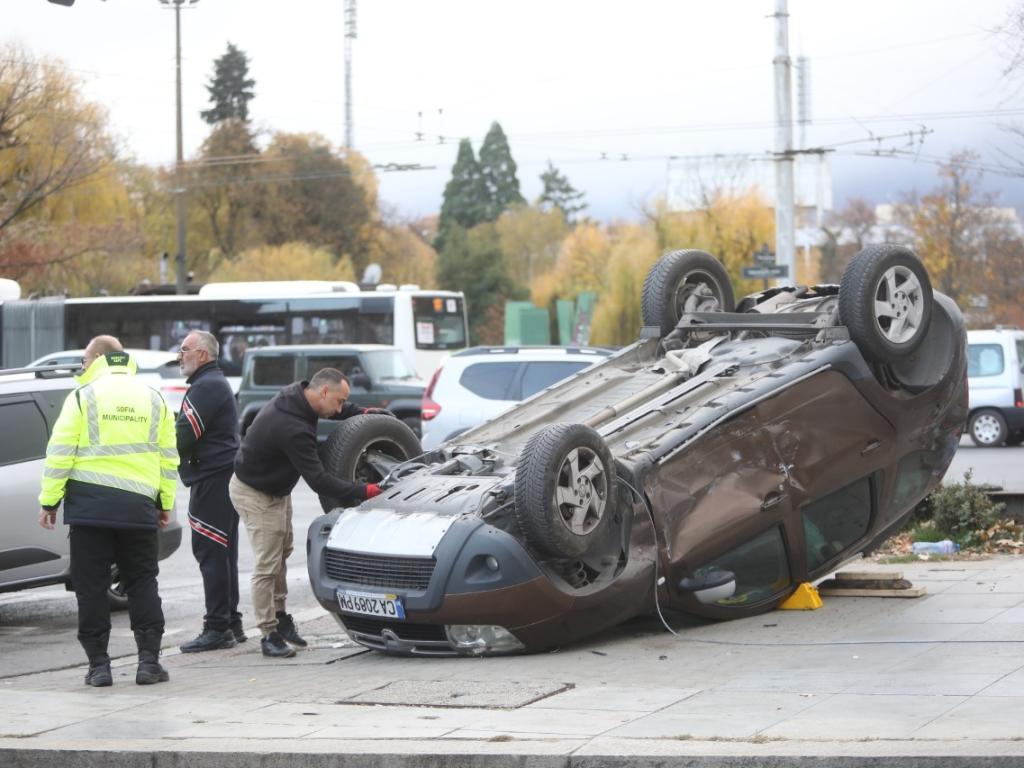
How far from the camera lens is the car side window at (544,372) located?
18531mm

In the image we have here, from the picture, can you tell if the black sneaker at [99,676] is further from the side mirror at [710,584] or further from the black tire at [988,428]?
the black tire at [988,428]

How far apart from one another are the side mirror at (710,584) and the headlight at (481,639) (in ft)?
3.36

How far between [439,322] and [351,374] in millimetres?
9425

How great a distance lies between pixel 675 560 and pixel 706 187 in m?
53.8

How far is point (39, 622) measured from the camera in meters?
11.5

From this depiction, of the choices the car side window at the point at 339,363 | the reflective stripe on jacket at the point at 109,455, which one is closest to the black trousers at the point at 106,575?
the reflective stripe on jacket at the point at 109,455

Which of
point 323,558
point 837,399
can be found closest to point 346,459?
point 323,558

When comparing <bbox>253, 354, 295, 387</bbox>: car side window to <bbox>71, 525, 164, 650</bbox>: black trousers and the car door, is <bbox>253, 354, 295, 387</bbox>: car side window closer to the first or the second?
the car door

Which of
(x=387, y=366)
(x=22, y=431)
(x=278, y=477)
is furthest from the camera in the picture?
(x=387, y=366)

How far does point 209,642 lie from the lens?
9.48 metres

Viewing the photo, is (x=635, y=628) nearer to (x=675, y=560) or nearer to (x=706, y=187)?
(x=675, y=560)

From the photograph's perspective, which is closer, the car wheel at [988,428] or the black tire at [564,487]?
the black tire at [564,487]

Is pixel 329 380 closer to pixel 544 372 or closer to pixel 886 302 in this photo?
pixel 886 302

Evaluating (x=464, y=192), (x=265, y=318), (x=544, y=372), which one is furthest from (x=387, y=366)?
(x=464, y=192)
